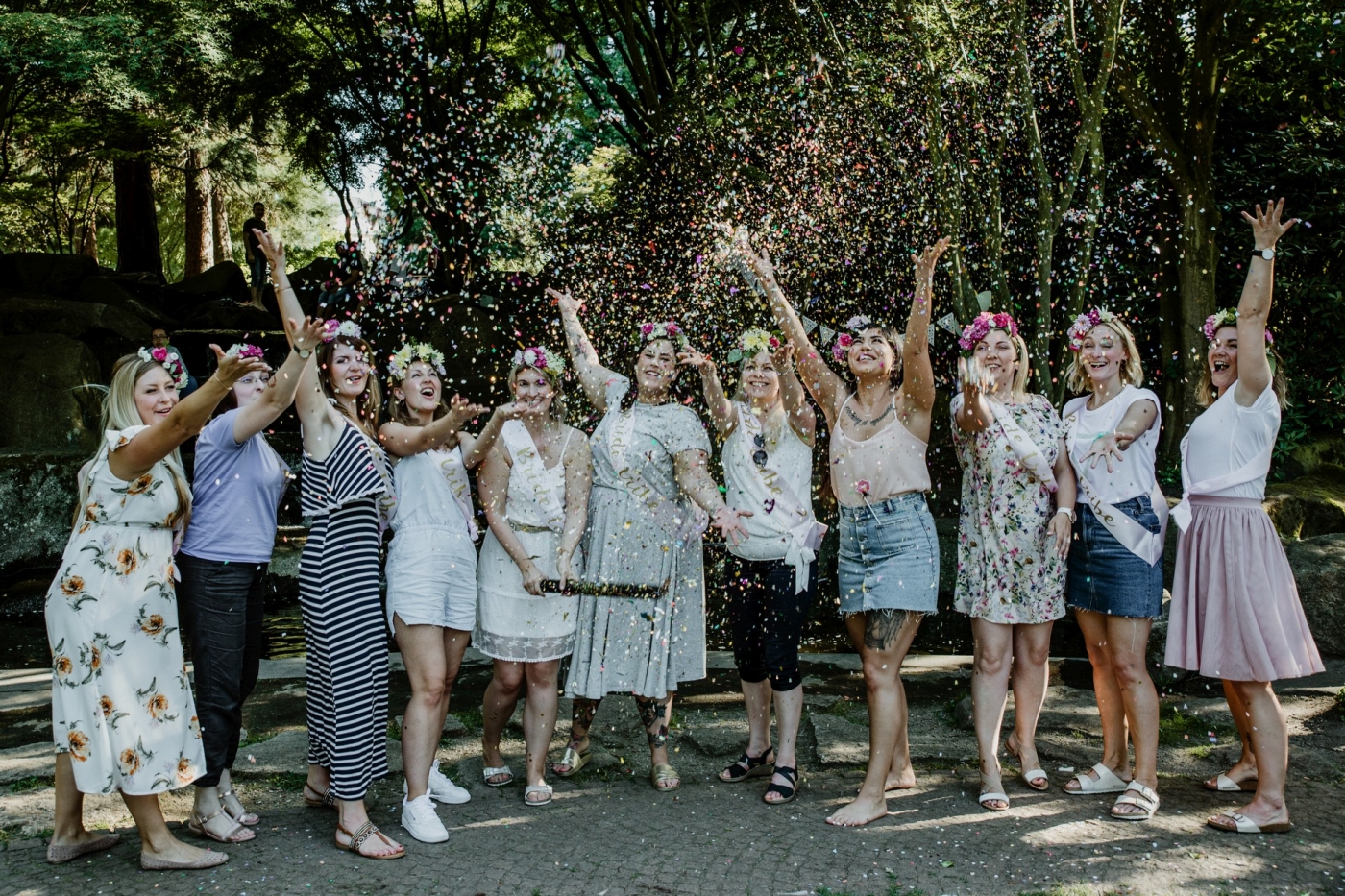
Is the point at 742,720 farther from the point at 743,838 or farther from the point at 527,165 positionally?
the point at 527,165

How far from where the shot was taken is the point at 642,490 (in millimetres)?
4719

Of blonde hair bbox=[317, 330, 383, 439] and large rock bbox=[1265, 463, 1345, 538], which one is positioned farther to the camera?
large rock bbox=[1265, 463, 1345, 538]

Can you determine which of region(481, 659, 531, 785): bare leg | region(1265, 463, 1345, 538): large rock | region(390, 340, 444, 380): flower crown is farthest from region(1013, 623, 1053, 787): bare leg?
region(1265, 463, 1345, 538): large rock

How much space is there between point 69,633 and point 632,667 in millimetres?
2234

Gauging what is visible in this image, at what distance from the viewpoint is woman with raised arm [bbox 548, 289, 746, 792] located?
4.66 metres

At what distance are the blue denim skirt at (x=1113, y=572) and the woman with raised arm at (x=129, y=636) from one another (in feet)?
11.3

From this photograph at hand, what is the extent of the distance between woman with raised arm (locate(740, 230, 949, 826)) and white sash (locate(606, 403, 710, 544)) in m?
0.73

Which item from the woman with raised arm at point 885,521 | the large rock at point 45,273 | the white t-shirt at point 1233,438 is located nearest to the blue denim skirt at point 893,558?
the woman with raised arm at point 885,521

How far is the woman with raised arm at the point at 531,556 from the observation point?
14.8 ft

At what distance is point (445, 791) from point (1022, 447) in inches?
115

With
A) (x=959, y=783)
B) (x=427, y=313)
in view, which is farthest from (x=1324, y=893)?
(x=427, y=313)

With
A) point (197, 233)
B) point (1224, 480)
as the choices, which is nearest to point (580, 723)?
point (1224, 480)

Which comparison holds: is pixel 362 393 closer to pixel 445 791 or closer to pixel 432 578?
pixel 432 578

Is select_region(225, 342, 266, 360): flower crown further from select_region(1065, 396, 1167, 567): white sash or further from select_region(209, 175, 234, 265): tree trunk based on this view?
select_region(209, 175, 234, 265): tree trunk
